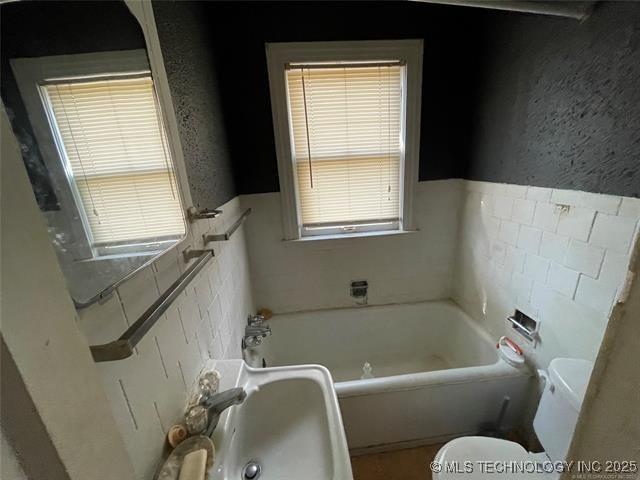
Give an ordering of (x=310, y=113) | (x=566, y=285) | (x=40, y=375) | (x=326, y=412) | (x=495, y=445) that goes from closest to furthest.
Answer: (x=40, y=375) → (x=326, y=412) → (x=495, y=445) → (x=566, y=285) → (x=310, y=113)

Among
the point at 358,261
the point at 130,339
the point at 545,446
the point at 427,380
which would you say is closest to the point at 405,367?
the point at 427,380

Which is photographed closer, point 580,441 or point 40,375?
point 40,375

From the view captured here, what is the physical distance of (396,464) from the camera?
136 centimetres

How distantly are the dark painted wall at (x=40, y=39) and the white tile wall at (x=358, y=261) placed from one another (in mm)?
1253

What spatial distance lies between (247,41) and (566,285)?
2.05 m

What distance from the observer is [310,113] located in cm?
167

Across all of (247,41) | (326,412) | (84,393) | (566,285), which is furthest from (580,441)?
(247,41)

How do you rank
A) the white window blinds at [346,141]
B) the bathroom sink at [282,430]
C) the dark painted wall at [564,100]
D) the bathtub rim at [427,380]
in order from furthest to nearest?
the white window blinds at [346,141], the bathtub rim at [427,380], the dark painted wall at [564,100], the bathroom sink at [282,430]

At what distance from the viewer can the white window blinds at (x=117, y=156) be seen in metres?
0.46

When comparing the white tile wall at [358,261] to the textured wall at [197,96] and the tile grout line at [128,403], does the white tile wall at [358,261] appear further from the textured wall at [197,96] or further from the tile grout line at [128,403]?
the tile grout line at [128,403]

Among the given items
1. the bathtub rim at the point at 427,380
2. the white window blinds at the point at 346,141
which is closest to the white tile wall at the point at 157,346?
the bathtub rim at the point at 427,380

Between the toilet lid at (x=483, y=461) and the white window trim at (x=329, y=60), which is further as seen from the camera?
the white window trim at (x=329, y=60)

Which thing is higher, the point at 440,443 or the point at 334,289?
the point at 334,289

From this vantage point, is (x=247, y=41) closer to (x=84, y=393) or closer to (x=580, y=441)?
(x=84, y=393)
